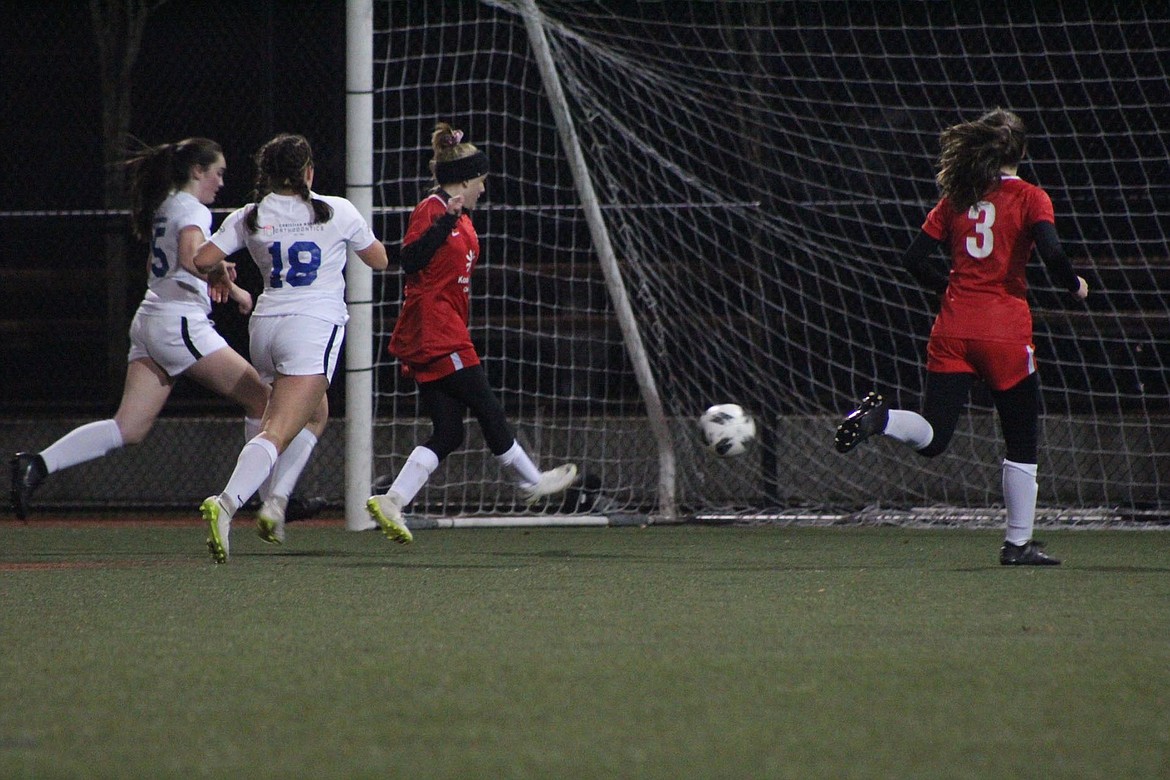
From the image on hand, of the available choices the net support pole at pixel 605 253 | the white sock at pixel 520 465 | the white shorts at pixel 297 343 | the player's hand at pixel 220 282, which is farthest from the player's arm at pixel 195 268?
the net support pole at pixel 605 253

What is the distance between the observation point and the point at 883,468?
996 cm

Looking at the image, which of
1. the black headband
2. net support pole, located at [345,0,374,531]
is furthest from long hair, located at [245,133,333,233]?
net support pole, located at [345,0,374,531]

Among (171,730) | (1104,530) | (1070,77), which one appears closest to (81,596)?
(171,730)

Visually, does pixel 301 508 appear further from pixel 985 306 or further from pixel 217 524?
pixel 985 306

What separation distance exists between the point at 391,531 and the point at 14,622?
88.0 inches

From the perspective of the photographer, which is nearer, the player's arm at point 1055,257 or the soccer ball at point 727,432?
the player's arm at point 1055,257

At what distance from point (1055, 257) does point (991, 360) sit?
47 cm

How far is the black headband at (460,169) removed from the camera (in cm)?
682

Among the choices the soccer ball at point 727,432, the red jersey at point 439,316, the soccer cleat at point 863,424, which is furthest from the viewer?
the soccer ball at point 727,432

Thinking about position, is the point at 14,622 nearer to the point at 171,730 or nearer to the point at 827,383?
the point at 171,730

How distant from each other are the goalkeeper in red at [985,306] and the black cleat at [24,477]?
345 cm

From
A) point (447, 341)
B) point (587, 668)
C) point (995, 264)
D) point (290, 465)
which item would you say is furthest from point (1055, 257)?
point (290, 465)

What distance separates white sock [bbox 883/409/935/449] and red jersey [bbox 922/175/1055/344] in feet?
1.16

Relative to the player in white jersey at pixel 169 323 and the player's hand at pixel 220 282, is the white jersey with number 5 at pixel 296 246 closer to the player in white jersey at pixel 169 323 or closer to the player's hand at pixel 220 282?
the player's hand at pixel 220 282
